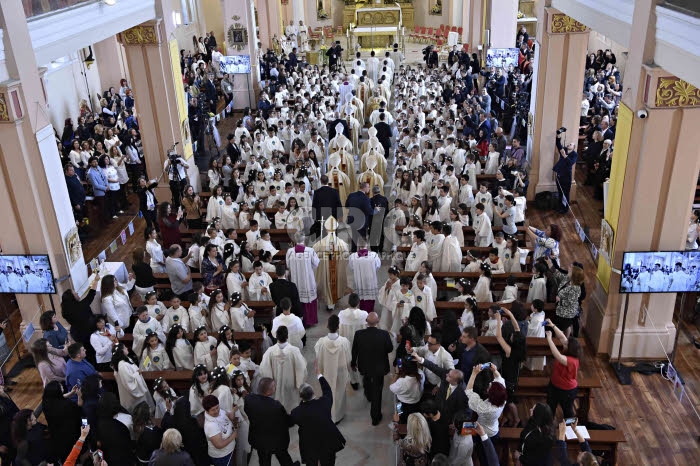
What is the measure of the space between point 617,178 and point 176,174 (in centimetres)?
875

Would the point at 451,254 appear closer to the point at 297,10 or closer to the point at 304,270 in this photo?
the point at 304,270

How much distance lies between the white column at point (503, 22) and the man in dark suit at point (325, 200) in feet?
39.8

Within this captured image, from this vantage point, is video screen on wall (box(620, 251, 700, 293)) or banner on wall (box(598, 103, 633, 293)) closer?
video screen on wall (box(620, 251, 700, 293))

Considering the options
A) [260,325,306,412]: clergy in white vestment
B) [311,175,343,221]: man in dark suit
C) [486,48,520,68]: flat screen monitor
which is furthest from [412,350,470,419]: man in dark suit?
[486,48,520,68]: flat screen monitor

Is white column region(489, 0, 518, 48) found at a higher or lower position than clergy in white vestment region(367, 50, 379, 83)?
higher

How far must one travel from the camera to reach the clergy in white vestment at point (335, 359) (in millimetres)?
7719

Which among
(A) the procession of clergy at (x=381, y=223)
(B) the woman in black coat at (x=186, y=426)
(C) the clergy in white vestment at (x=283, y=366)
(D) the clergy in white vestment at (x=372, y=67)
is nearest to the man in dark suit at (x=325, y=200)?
(A) the procession of clergy at (x=381, y=223)

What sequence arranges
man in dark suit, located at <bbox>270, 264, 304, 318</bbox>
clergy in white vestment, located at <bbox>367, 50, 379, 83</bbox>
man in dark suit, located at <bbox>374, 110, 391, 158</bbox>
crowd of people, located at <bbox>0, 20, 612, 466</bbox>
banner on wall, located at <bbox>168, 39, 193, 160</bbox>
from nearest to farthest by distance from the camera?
crowd of people, located at <bbox>0, 20, 612, 466</bbox> → man in dark suit, located at <bbox>270, 264, 304, 318</bbox> → banner on wall, located at <bbox>168, 39, 193, 160</bbox> → man in dark suit, located at <bbox>374, 110, 391, 158</bbox> → clergy in white vestment, located at <bbox>367, 50, 379, 83</bbox>

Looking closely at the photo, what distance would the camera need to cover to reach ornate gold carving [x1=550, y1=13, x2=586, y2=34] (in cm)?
1266

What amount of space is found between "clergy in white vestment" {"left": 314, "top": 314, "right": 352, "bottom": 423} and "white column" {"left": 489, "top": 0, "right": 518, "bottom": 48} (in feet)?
53.7

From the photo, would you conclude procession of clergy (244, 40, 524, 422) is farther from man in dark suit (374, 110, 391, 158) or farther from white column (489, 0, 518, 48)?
white column (489, 0, 518, 48)

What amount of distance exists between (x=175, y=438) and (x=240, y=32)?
18.1m

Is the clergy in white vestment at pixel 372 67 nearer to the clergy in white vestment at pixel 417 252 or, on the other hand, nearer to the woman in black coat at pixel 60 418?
the clergy in white vestment at pixel 417 252

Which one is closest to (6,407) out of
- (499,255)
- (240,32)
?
(499,255)
